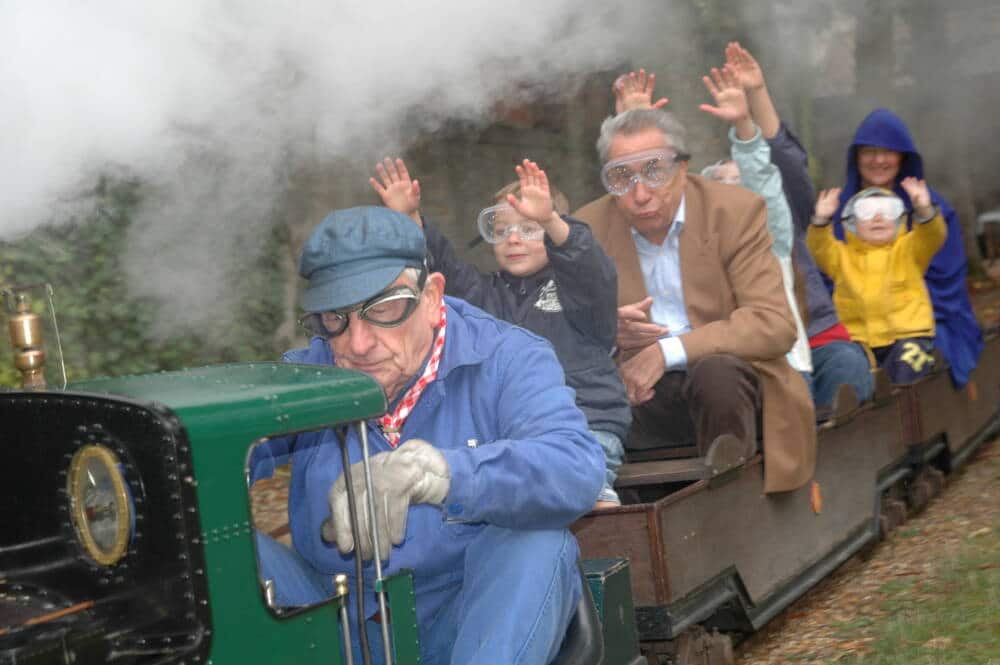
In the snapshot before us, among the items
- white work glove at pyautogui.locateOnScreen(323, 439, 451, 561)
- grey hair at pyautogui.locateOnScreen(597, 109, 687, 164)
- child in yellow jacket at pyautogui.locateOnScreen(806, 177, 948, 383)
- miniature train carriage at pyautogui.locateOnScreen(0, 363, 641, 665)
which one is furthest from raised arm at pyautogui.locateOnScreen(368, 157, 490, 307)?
child in yellow jacket at pyautogui.locateOnScreen(806, 177, 948, 383)

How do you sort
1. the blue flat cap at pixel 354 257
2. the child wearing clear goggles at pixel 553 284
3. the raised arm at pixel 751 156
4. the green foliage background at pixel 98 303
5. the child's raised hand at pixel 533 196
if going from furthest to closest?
the green foliage background at pixel 98 303, the raised arm at pixel 751 156, the child wearing clear goggles at pixel 553 284, the child's raised hand at pixel 533 196, the blue flat cap at pixel 354 257

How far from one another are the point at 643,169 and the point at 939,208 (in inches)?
108

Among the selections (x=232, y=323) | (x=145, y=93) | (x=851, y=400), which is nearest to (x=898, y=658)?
(x=851, y=400)

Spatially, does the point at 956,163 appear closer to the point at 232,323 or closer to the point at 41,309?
the point at 232,323

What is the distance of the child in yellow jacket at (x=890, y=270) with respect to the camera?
700 cm

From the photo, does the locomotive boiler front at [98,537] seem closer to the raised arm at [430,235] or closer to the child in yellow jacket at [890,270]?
the raised arm at [430,235]

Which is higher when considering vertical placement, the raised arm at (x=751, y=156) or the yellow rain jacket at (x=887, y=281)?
the raised arm at (x=751, y=156)

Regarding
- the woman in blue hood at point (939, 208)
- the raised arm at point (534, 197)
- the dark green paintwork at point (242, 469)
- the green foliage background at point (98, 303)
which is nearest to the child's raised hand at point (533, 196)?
the raised arm at point (534, 197)

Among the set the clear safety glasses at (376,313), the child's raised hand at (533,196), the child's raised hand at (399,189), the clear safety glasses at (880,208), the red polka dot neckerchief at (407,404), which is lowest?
the red polka dot neckerchief at (407,404)

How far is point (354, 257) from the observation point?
3.01 metres

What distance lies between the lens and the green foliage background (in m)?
6.18

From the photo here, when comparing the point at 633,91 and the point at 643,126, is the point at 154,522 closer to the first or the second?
the point at 643,126

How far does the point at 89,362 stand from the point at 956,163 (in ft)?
42.8

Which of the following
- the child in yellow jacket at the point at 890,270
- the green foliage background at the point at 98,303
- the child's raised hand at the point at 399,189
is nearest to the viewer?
the child's raised hand at the point at 399,189
